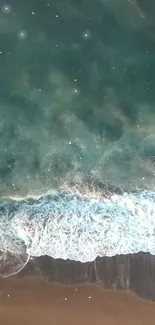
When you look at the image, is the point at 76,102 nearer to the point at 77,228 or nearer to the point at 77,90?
the point at 77,90

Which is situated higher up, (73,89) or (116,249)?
(73,89)

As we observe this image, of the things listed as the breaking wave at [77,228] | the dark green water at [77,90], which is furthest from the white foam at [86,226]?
the dark green water at [77,90]

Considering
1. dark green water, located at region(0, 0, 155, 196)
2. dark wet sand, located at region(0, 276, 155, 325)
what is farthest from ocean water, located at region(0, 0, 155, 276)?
dark wet sand, located at region(0, 276, 155, 325)

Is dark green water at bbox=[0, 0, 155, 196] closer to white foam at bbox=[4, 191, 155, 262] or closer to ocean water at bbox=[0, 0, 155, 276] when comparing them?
ocean water at bbox=[0, 0, 155, 276]

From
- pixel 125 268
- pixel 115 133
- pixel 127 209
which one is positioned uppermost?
pixel 115 133

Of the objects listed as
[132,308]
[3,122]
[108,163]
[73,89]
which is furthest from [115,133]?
[132,308]

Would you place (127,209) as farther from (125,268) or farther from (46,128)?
(46,128)

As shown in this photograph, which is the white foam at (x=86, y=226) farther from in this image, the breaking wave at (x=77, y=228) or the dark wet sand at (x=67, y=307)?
the dark wet sand at (x=67, y=307)

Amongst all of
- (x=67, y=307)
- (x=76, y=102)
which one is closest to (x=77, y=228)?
(x=67, y=307)
